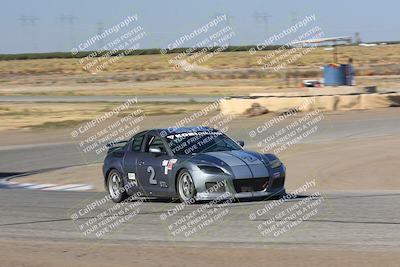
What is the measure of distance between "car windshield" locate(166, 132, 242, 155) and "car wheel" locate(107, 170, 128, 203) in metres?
1.27

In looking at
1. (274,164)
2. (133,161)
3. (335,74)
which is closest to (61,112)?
(335,74)

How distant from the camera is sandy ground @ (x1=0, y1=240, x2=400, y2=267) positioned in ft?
24.4

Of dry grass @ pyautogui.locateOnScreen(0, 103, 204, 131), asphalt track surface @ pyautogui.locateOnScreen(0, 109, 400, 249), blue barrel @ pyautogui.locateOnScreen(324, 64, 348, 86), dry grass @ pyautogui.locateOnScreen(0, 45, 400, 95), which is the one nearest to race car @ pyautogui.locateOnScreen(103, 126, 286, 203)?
asphalt track surface @ pyautogui.locateOnScreen(0, 109, 400, 249)

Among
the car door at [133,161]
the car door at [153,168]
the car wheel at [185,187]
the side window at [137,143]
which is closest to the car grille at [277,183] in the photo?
the car wheel at [185,187]

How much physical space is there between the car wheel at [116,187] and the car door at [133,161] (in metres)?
0.18

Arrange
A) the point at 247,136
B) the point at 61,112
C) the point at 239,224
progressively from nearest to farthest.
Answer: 1. the point at 239,224
2. the point at 247,136
3. the point at 61,112

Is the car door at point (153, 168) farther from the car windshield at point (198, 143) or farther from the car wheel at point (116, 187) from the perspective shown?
the car wheel at point (116, 187)

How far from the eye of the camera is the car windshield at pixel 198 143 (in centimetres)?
1276

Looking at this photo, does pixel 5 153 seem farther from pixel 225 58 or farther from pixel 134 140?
pixel 225 58

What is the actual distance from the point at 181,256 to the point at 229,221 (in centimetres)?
230

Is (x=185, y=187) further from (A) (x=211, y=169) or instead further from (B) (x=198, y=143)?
(B) (x=198, y=143)

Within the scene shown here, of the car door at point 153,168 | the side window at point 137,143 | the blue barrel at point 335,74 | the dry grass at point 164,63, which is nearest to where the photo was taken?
the car door at point 153,168

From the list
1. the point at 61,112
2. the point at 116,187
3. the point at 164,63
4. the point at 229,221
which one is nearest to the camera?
the point at 229,221

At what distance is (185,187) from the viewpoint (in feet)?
40.3
